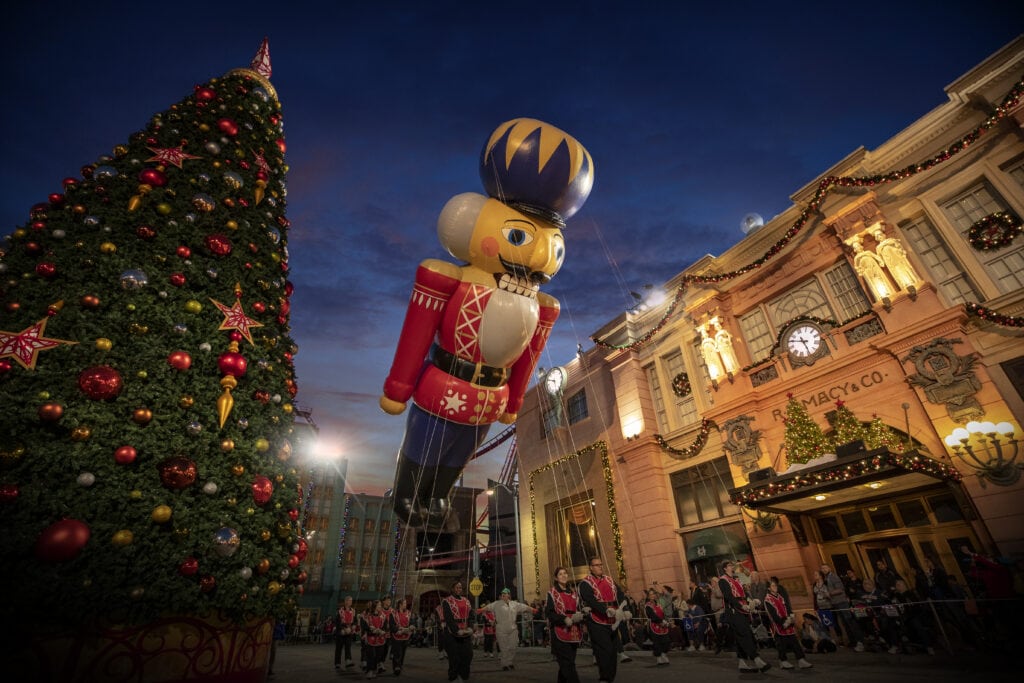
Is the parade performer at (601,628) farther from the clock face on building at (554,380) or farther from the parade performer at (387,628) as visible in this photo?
the clock face on building at (554,380)

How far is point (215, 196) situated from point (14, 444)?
2.90m

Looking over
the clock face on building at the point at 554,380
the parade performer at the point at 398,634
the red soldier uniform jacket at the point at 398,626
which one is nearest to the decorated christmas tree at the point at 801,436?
the clock face on building at the point at 554,380

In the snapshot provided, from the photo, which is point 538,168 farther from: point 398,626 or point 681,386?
point 681,386

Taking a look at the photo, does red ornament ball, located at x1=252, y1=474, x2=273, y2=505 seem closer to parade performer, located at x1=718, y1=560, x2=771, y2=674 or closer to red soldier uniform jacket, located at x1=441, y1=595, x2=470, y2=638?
red soldier uniform jacket, located at x1=441, y1=595, x2=470, y2=638

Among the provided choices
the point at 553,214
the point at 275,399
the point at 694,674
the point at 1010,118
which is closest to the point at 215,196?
the point at 275,399

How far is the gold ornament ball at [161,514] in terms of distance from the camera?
3.29 m

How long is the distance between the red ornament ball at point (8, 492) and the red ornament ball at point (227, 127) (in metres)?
4.17

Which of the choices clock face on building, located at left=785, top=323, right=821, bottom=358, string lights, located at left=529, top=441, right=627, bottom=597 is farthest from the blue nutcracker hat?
string lights, located at left=529, top=441, right=627, bottom=597

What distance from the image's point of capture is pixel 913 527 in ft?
31.2

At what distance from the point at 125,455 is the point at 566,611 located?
5.63 metres

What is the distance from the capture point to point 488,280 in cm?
675

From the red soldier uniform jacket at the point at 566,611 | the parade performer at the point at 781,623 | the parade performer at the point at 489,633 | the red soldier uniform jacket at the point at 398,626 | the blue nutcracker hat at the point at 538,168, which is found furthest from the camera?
the parade performer at the point at 489,633

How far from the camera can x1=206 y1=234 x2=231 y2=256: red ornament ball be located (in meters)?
4.47

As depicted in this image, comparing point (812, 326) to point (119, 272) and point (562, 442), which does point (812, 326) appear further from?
point (119, 272)
